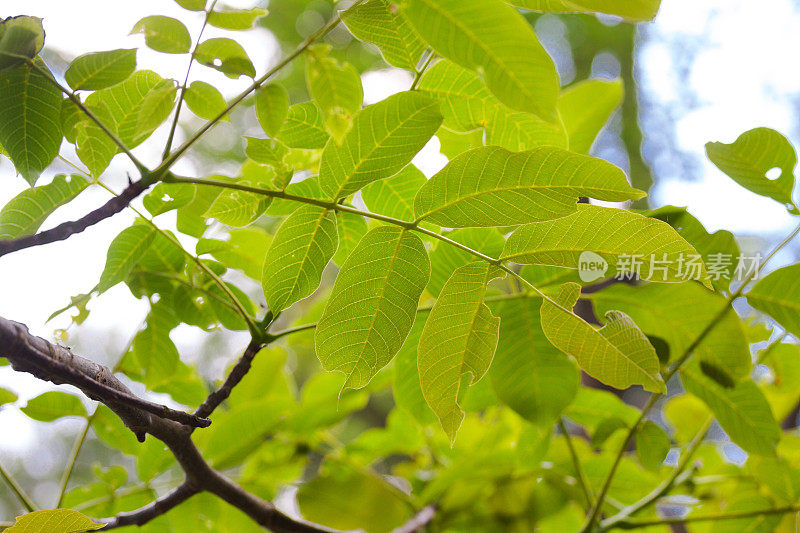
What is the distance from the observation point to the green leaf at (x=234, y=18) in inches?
23.5

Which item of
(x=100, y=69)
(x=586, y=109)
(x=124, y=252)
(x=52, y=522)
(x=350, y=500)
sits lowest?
(x=52, y=522)

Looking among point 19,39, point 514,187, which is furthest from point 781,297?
point 19,39

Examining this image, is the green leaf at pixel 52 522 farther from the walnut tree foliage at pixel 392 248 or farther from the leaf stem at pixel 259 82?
the leaf stem at pixel 259 82

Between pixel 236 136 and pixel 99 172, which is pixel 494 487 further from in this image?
pixel 236 136

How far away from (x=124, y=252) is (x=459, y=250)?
1.43ft

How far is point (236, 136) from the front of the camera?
3.84 m

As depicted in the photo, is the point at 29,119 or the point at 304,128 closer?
the point at 29,119

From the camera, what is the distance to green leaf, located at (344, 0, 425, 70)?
54 cm

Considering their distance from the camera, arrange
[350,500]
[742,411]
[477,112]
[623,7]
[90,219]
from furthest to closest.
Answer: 1. [350,500]
2. [742,411]
3. [477,112]
4. [90,219]
5. [623,7]

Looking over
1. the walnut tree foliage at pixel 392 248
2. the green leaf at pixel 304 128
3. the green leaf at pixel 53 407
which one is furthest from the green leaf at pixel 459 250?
the green leaf at pixel 53 407

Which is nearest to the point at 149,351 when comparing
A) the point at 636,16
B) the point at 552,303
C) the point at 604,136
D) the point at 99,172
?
the point at 99,172

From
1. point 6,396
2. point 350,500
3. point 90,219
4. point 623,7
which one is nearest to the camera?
point 623,7

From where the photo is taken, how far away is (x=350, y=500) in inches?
48.0

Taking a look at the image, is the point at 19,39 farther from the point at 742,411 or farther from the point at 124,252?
the point at 742,411
